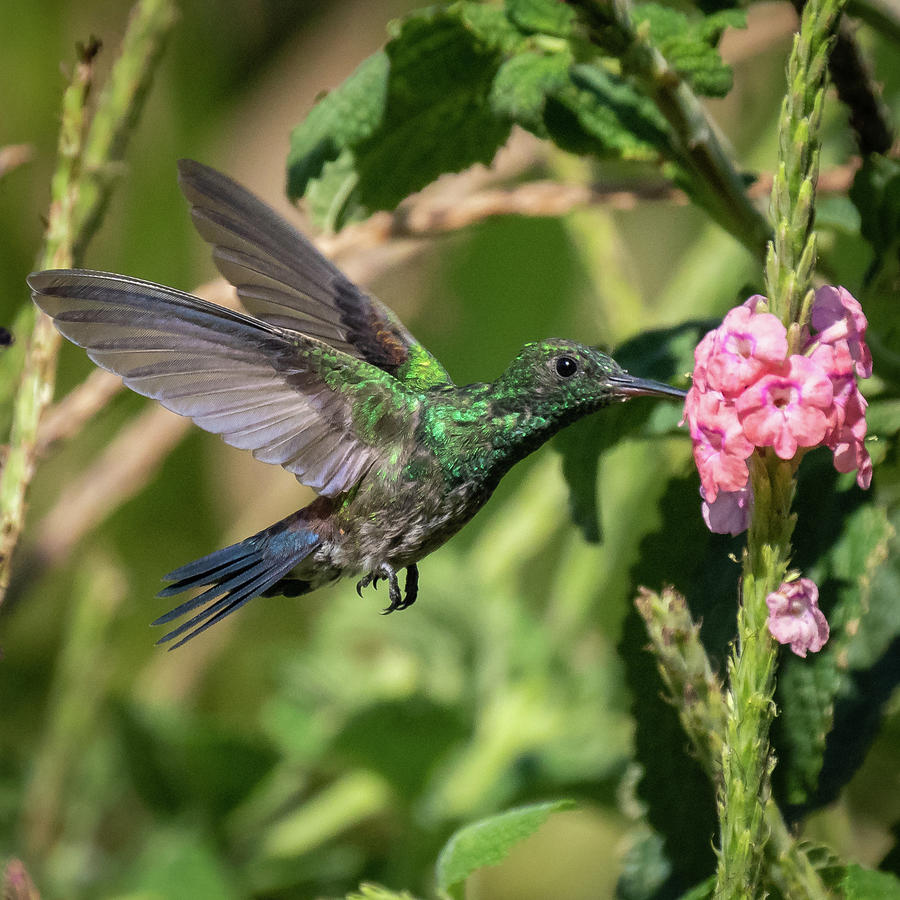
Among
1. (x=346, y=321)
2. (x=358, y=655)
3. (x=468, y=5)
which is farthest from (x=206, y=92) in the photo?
(x=468, y=5)

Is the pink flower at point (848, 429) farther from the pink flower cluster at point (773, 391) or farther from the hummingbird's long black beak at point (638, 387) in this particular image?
the hummingbird's long black beak at point (638, 387)

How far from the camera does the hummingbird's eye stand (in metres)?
1.17

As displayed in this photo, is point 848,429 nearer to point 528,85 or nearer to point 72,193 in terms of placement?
point 528,85

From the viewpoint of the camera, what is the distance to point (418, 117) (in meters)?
1.27

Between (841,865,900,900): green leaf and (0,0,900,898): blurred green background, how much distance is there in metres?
0.18

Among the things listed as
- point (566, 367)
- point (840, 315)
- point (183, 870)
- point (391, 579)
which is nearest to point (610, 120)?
point (566, 367)

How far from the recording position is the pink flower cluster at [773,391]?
81cm

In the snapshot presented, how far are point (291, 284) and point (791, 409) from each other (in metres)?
0.77

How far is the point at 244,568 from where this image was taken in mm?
1265

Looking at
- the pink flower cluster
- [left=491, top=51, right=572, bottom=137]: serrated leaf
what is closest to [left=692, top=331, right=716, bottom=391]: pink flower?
the pink flower cluster

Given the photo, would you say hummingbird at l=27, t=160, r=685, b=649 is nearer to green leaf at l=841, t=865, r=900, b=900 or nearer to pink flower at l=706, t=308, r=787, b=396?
pink flower at l=706, t=308, r=787, b=396

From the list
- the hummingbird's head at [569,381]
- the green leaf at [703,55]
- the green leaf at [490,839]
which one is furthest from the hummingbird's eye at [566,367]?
the green leaf at [490,839]

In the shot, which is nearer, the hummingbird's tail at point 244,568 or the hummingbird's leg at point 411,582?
the hummingbird's tail at point 244,568

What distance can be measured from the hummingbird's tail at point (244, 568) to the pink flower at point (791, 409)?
570mm
